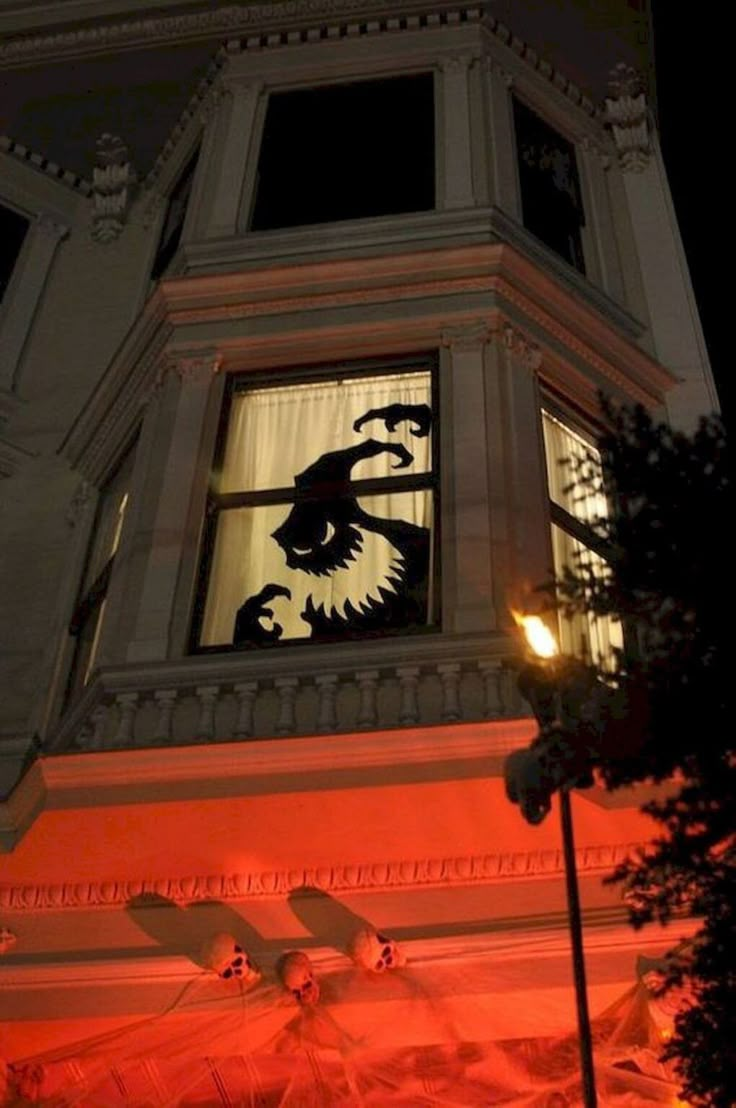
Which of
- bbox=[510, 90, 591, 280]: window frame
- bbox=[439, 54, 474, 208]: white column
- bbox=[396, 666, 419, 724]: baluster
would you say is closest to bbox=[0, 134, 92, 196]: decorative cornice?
bbox=[439, 54, 474, 208]: white column

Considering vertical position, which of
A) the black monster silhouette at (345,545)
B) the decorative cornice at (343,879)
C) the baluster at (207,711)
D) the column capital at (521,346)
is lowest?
the decorative cornice at (343,879)

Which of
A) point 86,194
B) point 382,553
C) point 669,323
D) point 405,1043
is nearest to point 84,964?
point 405,1043

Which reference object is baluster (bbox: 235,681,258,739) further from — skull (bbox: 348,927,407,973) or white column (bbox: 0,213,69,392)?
white column (bbox: 0,213,69,392)

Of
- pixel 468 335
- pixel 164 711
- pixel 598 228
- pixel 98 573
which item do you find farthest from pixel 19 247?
pixel 164 711

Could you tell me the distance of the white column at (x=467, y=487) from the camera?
23.6ft

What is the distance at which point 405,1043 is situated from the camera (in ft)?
20.4

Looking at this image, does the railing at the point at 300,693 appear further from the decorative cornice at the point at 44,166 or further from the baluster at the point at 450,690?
the decorative cornice at the point at 44,166

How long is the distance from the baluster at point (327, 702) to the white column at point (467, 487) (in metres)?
0.73

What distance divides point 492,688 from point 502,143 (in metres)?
6.00

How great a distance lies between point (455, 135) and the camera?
35.9 ft

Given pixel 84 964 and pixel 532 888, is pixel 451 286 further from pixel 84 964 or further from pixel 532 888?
pixel 84 964

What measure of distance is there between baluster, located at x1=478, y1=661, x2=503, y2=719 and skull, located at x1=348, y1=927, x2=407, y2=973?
110 cm

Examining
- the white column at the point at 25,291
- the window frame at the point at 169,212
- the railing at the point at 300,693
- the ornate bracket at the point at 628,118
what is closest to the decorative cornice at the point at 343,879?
the railing at the point at 300,693

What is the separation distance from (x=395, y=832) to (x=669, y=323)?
5542 mm
